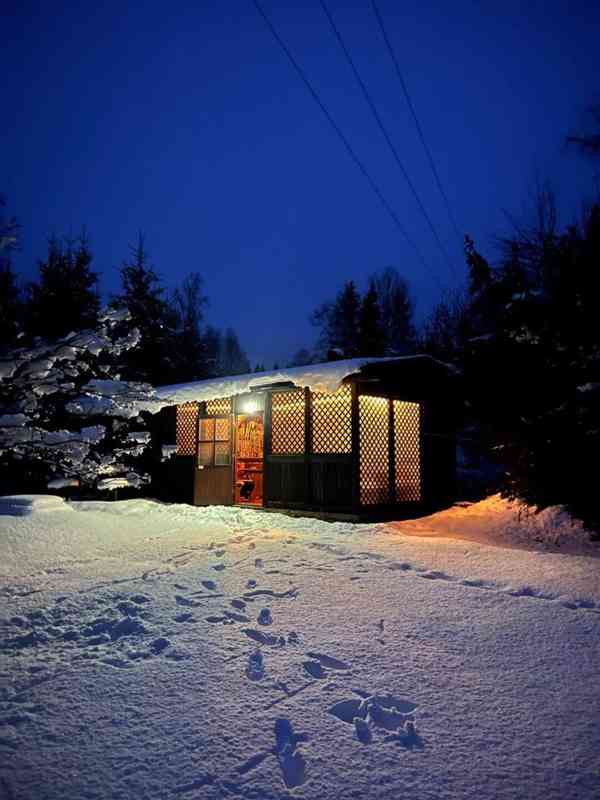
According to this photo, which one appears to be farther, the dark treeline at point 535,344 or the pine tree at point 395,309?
the pine tree at point 395,309

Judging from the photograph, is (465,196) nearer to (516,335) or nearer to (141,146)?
(141,146)

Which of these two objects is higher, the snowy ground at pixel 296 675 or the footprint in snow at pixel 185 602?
the footprint in snow at pixel 185 602

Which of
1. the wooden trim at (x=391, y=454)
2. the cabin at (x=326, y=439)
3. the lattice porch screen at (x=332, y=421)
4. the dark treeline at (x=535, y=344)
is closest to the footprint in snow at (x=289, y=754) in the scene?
the dark treeline at (x=535, y=344)

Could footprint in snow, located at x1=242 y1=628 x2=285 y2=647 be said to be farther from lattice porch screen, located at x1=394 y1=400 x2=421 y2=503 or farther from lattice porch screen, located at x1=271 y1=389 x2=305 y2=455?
lattice porch screen, located at x1=394 y1=400 x2=421 y2=503

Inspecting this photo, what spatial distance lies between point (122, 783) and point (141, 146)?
14630 centimetres

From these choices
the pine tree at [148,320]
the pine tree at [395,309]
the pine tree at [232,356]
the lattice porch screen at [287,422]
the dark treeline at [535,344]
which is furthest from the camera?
the pine tree at [232,356]

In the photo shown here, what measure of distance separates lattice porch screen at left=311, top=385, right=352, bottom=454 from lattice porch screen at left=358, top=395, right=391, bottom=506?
0.86 ft

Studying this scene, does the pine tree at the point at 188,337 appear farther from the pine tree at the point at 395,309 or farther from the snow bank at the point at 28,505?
the snow bank at the point at 28,505

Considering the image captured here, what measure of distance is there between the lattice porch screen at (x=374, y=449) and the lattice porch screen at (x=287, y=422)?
1.21 meters

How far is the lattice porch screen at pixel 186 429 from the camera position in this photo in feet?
34.8

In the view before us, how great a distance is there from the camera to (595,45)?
11125 millimetres

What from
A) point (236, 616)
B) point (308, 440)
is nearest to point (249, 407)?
point (308, 440)

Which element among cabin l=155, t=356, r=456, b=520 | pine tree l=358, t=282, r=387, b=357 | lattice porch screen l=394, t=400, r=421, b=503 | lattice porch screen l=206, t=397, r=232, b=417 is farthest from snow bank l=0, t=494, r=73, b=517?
pine tree l=358, t=282, r=387, b=357

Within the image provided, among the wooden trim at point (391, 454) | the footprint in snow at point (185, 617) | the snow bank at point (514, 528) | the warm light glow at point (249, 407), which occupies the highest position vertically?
the warm light glow at point (249, 407)
